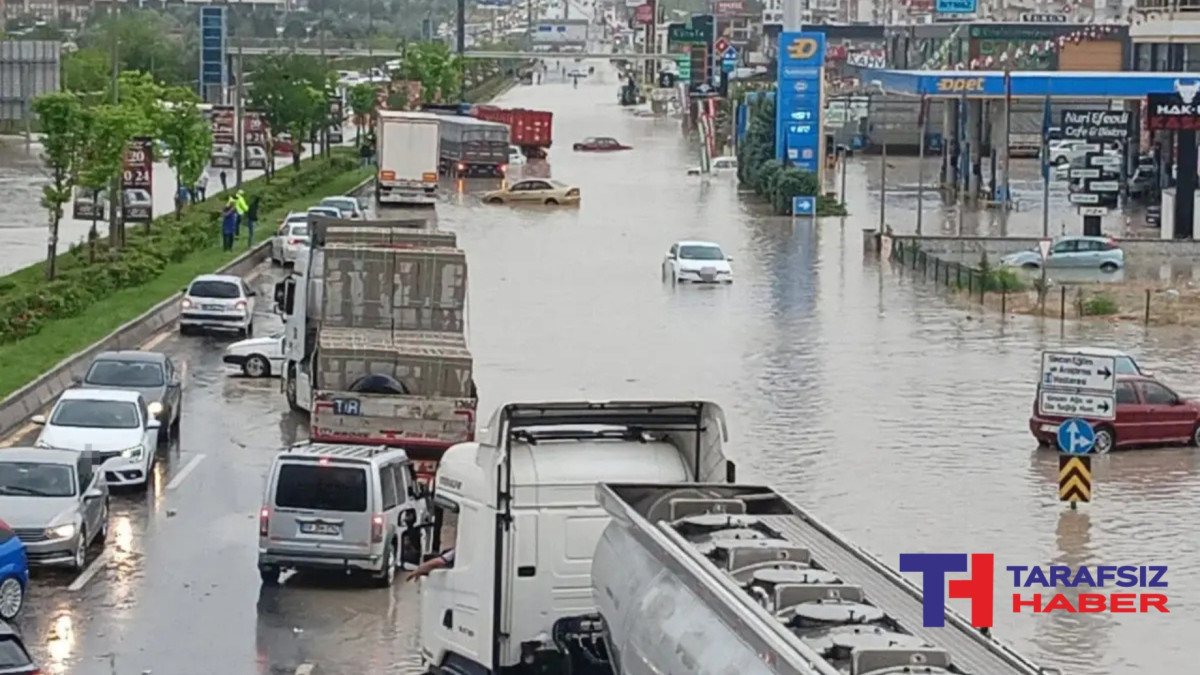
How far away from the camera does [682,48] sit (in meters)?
189

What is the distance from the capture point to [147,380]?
3269 cm

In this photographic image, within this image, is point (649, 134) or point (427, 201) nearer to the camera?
point (427, 201)

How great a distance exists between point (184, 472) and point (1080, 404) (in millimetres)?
10972

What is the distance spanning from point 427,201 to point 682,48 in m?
113

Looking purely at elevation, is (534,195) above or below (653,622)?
below

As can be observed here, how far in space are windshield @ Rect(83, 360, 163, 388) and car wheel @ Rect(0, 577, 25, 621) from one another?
38.6 feet

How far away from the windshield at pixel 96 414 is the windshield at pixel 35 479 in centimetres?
463

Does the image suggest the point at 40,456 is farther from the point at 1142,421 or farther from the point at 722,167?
the point at 722,167

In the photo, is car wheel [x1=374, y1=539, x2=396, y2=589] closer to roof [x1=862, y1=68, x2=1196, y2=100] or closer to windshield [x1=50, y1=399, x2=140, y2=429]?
windshield [x1=50, y1=399, x2=140, y2=429]

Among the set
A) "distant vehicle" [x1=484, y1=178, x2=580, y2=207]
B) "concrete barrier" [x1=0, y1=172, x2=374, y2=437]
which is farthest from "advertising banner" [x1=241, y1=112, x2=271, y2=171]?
"concrete barrier" [x1=0, y1=172, x2=374, y2=437]

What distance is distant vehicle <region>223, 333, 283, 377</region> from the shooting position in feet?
127

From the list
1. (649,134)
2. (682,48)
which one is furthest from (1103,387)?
(682,48)

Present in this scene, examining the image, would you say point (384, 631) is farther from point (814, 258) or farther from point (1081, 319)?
point (814, 258)

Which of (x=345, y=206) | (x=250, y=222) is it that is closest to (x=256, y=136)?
(x=345, y=206)
